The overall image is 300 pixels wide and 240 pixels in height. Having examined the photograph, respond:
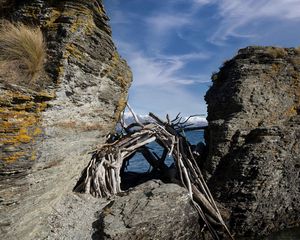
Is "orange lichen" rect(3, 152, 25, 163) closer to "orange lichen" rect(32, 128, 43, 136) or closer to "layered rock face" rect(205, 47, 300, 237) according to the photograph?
"orange lichen" rect(32, 128, 43, 136)

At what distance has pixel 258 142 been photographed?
32.8 ft

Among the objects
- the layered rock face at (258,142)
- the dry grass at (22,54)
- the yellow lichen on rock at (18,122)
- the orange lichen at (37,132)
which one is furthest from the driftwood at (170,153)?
the dry grass at (22,54)

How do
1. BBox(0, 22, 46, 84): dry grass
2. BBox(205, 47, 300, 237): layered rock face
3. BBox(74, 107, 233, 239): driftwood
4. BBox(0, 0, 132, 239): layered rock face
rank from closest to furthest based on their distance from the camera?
BBox(0, 0, 132, 239): layered rock face → BBox(0, 22, 46, 84): dry grass → BBox(74, 107, 233, 239): driftwood → BBox(205, 47, 300, 237): layered rock face

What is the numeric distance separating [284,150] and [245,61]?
4.04 metres

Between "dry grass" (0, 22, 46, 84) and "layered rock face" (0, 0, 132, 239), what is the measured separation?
199 millimetres

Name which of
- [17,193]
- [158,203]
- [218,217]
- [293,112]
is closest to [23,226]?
[17,193]

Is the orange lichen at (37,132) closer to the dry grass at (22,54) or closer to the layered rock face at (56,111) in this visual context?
the layered rock face at (56,111)

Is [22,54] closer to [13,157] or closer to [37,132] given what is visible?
[37,132]

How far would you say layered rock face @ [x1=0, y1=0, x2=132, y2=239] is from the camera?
6.22m

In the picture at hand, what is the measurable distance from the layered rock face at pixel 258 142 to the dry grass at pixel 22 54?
5.94 meters

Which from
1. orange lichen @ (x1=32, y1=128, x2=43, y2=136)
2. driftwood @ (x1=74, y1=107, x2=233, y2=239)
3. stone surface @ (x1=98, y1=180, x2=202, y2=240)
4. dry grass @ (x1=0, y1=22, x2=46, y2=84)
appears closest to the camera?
orange lichen @ (x1=32, y1=128, x2=43, y2=136)

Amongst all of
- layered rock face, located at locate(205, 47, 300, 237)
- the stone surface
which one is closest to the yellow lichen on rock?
the stone surface

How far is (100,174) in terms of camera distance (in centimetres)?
947

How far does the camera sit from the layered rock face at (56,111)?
245 inches
